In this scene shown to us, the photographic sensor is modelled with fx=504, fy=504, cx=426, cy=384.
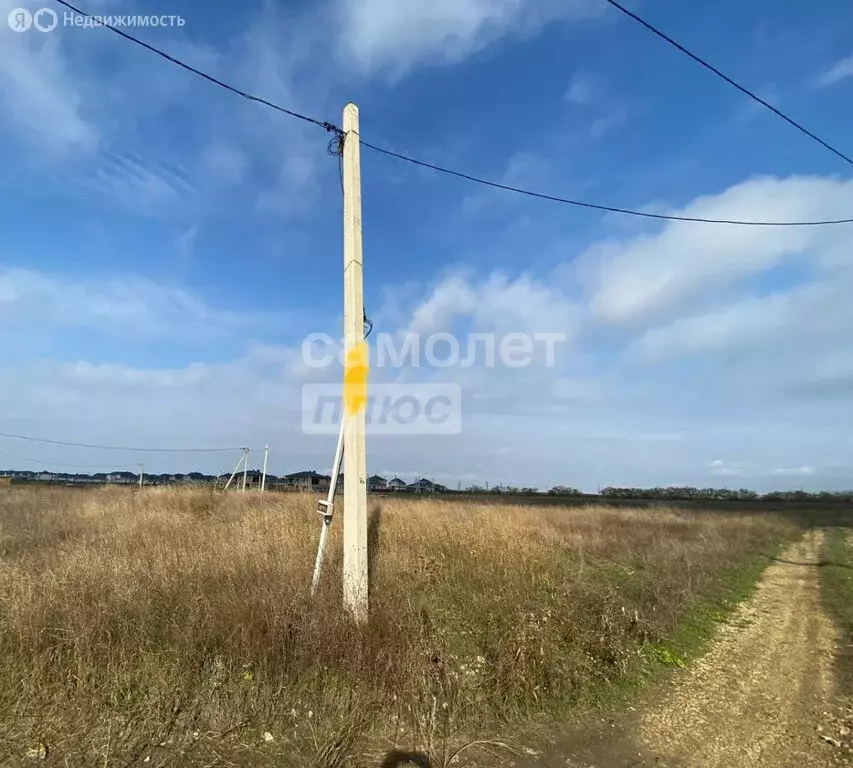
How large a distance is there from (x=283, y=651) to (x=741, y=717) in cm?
370

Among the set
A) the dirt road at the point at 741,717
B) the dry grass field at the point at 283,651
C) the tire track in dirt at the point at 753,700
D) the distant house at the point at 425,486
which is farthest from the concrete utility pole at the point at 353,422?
the distant house at the point at 425,486

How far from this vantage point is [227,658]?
3830 mm

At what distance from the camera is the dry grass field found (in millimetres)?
3158

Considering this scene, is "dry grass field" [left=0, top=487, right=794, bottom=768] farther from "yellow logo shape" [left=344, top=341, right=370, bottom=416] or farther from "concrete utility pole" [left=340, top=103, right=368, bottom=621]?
"yellow logo shape" [left=344, top=341, right=370, bottom=416]

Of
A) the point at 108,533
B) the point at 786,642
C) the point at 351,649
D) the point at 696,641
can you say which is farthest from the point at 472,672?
the point at 108,533

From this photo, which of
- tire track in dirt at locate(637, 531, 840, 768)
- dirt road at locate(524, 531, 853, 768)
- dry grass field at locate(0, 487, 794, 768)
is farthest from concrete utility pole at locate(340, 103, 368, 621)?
tire track in dirt at locate(637, 531, 840, 768)

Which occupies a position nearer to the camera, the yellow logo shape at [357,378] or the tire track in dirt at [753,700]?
the tire track in dirt at [753,700]

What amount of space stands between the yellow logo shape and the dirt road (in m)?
3.41

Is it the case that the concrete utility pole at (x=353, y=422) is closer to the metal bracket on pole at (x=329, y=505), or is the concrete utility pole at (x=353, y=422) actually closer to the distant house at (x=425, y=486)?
the metal bracket on pole at (x=329, y=505)

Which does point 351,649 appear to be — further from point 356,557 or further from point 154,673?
point 154,673

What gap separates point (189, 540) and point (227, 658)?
390 centimetres

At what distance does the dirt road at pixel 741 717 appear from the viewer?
346 centimetres

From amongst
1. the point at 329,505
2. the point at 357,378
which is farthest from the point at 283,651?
the point at 357,378

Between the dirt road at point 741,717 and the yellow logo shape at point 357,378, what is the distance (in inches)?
134
